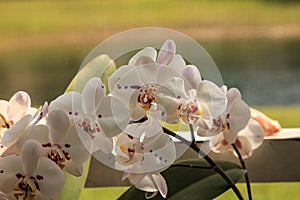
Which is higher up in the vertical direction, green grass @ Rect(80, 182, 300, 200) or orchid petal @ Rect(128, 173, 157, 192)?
orchid petal @ Rect(128, 173, 157, 192)

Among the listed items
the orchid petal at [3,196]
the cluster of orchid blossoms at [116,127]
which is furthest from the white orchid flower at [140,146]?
the orchid petal at [3,196]

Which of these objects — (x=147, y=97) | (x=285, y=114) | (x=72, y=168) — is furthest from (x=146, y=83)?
(x=285, y=114)

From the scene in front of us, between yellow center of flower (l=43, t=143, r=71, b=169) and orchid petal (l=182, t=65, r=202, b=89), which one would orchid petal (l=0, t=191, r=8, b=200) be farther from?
orchid petal (l=182, t=65, r=202, b=89)

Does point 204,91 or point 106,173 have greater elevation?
point 204,91

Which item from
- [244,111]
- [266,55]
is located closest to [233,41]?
[266,55]

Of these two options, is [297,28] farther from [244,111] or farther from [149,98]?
[149,98]

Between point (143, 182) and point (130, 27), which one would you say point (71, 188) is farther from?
point (130, 27)

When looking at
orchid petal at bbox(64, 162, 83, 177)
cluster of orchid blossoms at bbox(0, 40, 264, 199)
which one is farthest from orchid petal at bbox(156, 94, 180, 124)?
orchid petal at bbox(64, 162, 83, 177)
